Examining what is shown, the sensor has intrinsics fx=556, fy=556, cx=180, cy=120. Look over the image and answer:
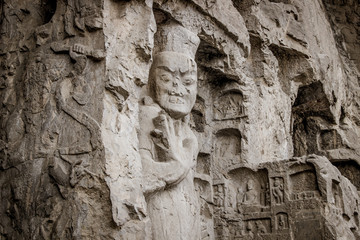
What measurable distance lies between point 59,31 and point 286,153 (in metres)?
3.66

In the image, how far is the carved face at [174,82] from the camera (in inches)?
229

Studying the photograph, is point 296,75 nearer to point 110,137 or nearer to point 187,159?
point 187,159

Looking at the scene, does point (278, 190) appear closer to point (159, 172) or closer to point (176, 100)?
point (176, 100)

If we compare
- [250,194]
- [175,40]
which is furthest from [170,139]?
[250,194]

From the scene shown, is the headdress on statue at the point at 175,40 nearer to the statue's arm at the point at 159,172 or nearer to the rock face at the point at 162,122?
the rock face at the point at 162,122

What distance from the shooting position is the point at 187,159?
18.7 ft

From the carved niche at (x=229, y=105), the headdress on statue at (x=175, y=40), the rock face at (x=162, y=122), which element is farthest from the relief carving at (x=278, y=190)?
the headdress on statue at (x=175, y=40)

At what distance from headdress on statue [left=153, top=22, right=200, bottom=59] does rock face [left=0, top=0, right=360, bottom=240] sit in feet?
0.04

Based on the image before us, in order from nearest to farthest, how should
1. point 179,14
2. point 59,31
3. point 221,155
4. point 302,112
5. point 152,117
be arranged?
point 59,31
point 152,117
point 179,14
point 221,155
point 302,112

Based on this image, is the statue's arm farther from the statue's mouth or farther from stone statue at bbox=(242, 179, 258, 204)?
stone statue at bbox=(242, 179, 258, 204)

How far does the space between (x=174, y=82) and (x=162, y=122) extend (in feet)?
A: 1.75

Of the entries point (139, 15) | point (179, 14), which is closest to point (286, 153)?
point (179, 14)

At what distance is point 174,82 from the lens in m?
5.86

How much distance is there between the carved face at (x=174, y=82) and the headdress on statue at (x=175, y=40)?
14 centimetres
